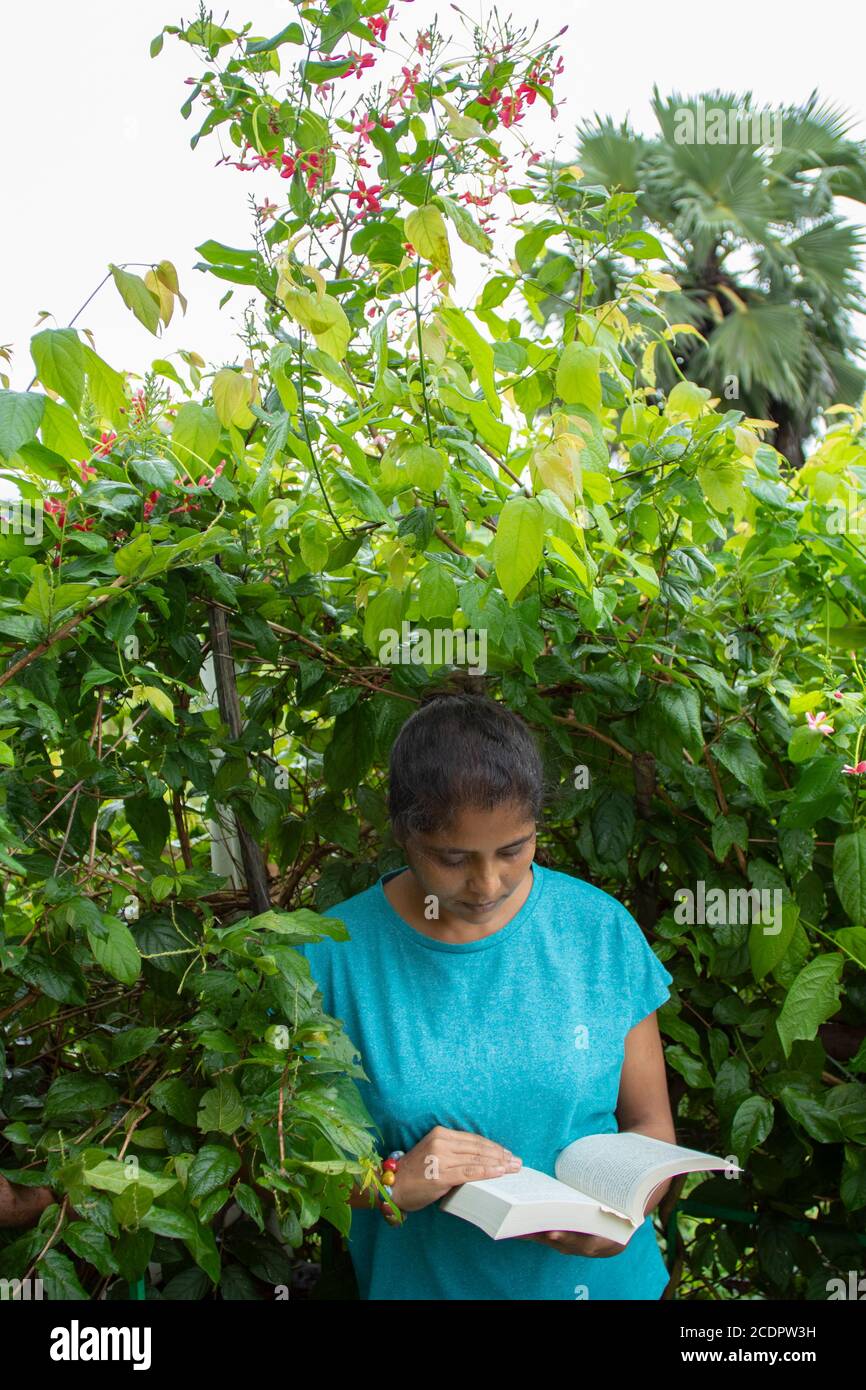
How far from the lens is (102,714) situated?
4.79ft

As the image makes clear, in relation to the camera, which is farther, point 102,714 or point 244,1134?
point 102,714

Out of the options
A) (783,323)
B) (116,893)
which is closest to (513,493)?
(116,893)

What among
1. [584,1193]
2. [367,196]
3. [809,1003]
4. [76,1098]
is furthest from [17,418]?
[809,1003]

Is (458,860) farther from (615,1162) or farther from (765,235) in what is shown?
(765,235)

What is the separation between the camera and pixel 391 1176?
1.25 m

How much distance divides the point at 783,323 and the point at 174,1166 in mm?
10728

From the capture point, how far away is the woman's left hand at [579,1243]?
1.30 metres

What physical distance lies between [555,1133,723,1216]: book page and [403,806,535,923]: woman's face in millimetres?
304

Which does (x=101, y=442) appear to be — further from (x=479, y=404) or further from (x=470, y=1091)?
(x=470, y=1091)

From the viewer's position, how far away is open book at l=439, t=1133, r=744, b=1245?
1196 millimetres

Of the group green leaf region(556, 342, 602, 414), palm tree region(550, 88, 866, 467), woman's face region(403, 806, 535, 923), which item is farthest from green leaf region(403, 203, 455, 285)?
palm tree region(550, 88, 866, 467)

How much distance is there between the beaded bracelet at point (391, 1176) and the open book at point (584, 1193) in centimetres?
7

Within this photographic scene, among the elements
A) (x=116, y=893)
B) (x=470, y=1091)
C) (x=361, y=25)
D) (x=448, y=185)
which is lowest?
(x=470, y=1091)

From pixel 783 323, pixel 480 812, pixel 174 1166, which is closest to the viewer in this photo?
pixel 174 1166
